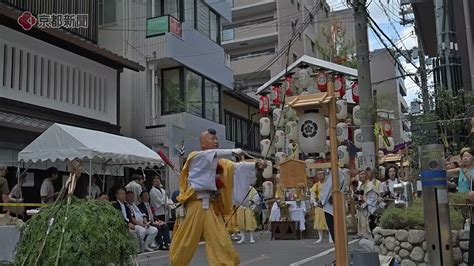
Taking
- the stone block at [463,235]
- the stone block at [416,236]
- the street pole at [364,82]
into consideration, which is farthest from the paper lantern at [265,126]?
the stone block at [463,235]

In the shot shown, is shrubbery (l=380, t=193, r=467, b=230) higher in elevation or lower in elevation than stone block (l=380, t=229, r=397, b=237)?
higher

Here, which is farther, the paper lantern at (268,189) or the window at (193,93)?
the window at (193,93)

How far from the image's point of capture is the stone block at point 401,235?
324 inches

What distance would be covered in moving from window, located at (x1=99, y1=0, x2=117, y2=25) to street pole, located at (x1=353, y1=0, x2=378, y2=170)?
9.70 m

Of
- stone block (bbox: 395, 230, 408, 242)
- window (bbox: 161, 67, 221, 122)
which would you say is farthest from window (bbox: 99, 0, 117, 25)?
stone block (bbox: 395, 230, 408, 242)

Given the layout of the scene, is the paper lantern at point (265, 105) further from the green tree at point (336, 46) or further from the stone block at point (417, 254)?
the green tree at point (336, 46)

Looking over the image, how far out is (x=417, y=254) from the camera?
805 cm

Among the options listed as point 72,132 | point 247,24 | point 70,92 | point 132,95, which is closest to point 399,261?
point 72,132

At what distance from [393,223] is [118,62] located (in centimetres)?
1171

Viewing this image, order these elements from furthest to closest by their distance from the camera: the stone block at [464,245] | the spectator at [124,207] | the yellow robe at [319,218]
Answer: the yellow robe at [319,218] → the spectator at [124,207] → the stone block at [464,245]

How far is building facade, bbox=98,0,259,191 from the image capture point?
1981cm

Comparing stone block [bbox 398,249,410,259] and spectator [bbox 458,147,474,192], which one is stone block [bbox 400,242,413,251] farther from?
spectator [bbox 458,147,474,192]

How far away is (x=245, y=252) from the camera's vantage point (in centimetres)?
1276

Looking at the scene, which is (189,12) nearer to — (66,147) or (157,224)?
(157,224)
